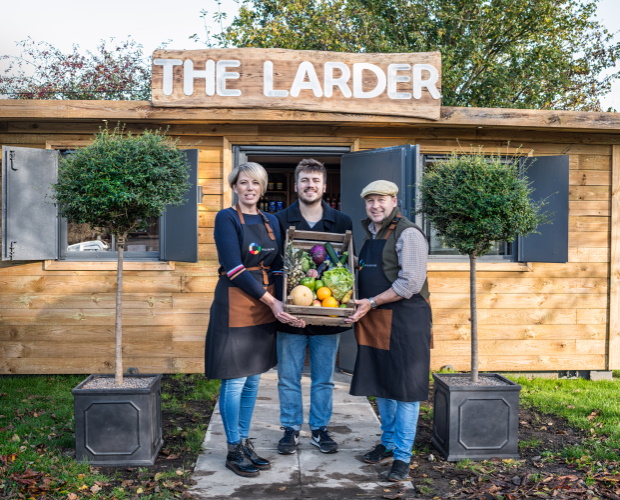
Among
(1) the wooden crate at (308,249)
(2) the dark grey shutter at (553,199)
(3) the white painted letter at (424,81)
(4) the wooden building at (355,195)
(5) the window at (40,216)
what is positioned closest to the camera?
(1) the wooden crate at (308,249)

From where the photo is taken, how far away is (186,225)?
5602 millimetres

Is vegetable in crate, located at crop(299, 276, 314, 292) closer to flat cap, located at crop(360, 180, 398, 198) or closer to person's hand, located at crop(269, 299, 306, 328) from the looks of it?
person's hand, located at crop(269, 299, 306, 328)

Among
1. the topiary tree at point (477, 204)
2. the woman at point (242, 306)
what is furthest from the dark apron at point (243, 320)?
the topiary tree at point (477, 204)

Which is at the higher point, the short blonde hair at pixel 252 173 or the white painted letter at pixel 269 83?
the white painted letter at pixel 269 83

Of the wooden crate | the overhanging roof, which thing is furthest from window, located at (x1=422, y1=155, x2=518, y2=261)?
the wooden crate

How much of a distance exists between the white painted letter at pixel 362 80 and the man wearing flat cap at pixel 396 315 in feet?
7.70

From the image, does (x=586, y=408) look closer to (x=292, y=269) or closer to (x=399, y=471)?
(x=399, y=471)

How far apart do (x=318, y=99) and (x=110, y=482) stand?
385cm

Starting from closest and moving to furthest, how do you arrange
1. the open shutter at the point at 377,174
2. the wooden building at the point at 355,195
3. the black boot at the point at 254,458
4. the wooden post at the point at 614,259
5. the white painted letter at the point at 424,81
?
1. the black boot at the point at 254,458
2. the open shutter at the point at 377,174
3. the white painted letter at the point at 424,81
4. the wooden building at the point at 355,195
5. the wooden post at the point at 614,259

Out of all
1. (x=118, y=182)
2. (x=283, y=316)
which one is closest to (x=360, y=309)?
(x=283, y=316)

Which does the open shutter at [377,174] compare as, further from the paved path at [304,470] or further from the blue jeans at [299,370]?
the paved path at [304,470]

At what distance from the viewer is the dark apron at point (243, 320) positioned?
3.50m

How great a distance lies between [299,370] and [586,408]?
2912 mm

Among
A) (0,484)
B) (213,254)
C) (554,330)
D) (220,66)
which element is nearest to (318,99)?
(220,66)
